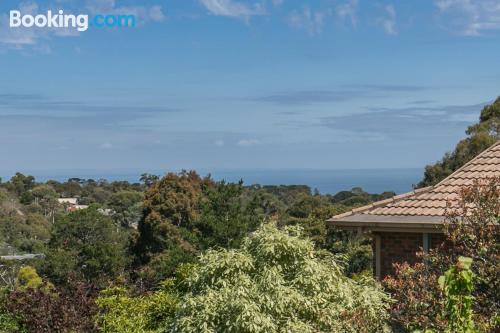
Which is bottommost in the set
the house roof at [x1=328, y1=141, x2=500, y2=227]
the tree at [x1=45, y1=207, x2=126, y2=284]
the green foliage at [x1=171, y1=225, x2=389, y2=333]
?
the tree at [x1=45, y1=207, x2=126, y2=284]

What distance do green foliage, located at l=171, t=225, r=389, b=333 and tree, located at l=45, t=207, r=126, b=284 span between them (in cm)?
2246

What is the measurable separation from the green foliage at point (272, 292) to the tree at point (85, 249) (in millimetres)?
22460

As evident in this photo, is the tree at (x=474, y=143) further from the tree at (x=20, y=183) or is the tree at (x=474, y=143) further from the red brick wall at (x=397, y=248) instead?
the tree at (x=20, y=183)

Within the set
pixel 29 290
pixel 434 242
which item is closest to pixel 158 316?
pixel 29 290

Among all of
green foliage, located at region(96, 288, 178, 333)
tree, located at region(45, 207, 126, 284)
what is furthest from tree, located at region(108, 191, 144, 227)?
green foliage, located at region(96, 288, 178, 333)

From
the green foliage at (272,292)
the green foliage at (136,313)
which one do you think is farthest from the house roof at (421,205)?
the green foliage at (136,313)

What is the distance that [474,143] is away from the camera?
30812mm

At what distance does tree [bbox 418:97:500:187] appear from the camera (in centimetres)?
3053

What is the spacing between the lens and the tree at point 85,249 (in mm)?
36469

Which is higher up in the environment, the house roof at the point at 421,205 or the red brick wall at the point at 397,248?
the house roof at the point at 421,205

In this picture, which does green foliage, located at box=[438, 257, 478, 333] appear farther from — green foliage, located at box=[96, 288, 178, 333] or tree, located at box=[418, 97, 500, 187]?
tree, located at box=[418, 97, 500, 187]

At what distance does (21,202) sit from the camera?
257 feet

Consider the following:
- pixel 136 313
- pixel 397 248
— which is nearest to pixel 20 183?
pixel 136 313

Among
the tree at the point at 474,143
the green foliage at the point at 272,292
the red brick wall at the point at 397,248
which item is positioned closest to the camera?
the green foliage at the point at 272,292
